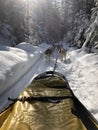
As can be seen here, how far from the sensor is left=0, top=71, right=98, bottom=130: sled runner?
3.92 m

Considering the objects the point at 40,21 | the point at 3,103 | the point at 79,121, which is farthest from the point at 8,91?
the point at 40,21

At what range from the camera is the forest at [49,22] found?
2941 cm

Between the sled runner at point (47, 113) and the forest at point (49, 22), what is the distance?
1413cm

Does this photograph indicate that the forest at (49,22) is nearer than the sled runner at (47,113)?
No

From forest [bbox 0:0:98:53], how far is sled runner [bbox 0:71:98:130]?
46.3ft

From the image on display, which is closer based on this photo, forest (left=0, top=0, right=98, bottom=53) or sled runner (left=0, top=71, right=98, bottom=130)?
sled runner (left=0, top=71, right=98, bottom=130)

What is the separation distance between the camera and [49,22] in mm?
67250

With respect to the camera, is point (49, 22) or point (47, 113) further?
point (49, 22)

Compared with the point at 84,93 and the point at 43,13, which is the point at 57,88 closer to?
the point at 84,93

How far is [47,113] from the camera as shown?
4414mm

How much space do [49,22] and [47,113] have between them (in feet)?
211

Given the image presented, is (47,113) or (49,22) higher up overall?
(49,22)

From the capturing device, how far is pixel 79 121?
409 cm

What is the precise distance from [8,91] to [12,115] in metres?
4.50
